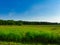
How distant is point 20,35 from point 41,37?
92.3 inches

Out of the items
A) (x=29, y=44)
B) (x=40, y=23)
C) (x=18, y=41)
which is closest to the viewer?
(x=29, y=44)

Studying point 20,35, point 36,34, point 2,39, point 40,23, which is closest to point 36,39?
point 36,34

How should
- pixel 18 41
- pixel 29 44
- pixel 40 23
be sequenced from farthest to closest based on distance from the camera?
pixel 40 23, pixel 18 41, pixel 29 44

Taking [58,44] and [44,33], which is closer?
[58,44]

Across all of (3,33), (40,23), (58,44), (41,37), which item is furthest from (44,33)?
(40,23)

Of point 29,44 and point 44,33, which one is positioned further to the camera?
point 44,33

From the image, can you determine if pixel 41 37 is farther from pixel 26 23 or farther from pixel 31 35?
pixel 26 23

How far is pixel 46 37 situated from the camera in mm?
19688

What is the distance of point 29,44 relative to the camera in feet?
59.5

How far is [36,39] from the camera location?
20.1 metres

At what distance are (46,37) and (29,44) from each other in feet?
8.16

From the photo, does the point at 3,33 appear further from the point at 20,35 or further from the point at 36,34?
the point at 36,34

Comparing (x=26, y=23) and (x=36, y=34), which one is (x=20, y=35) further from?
(x=26, y=23)

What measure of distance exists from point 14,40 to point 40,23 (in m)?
34.6
